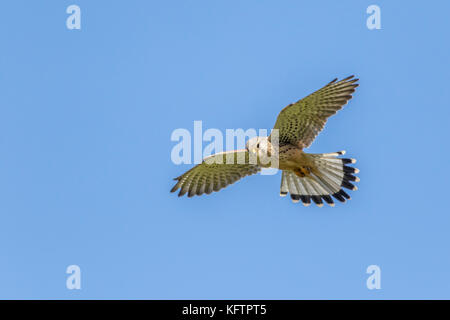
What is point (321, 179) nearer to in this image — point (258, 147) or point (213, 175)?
point (258, 147)

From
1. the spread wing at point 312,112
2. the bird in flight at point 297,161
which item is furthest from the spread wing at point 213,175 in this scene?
the spread wing at point 312,112

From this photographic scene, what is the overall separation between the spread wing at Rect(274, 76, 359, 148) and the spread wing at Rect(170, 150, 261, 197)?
855 mm

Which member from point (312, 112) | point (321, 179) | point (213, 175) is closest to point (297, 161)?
point (321, 179)

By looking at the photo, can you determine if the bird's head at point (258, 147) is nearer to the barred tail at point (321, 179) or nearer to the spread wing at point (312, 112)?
the spread wing at point (312, 112)

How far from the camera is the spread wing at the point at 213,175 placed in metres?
9.45

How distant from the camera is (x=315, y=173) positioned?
31.2 ft

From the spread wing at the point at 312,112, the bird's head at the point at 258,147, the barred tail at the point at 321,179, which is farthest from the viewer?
the barred tail at the point at 321,179

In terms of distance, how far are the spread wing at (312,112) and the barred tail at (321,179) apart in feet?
1.16

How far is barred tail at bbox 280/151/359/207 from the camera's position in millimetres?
9367

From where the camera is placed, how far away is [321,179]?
960 centimetres
